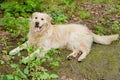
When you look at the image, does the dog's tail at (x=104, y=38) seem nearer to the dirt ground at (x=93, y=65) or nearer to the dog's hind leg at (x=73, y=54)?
the dirt ground at (x=93, y=65)

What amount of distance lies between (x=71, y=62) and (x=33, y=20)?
3.80 ft

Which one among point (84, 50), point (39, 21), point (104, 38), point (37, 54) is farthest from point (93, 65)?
point (39, 21)

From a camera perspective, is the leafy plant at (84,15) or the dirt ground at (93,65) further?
the leafy plant at (84,15)

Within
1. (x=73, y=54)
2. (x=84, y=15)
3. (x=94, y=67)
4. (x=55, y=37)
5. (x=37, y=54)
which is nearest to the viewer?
(x=37, y=54)

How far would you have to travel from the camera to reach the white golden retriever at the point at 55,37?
6.53 m

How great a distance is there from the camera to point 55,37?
6812 millimetres

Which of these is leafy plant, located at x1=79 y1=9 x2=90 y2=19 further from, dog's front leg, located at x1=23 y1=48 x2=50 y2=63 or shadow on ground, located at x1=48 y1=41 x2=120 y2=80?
dog's front leg, located at x1=23 y1=48 x2=50 y2=63

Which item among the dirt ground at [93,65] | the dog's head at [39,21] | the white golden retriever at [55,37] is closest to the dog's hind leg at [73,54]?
the white golden retriever at [55,37]

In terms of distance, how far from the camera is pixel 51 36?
676 cm

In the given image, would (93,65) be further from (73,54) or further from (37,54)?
(37,54)

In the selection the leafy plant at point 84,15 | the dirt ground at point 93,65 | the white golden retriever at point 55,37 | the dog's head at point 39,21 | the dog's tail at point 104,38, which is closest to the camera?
the dirt ground at point 93,65

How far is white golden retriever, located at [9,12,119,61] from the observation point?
6.53 metres

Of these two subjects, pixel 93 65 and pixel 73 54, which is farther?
pixel 73 54

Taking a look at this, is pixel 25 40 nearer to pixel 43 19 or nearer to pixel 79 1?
pixel 43 19
